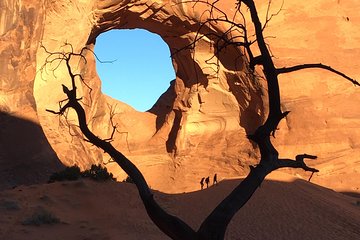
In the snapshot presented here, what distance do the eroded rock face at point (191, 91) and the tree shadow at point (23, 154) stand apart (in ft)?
1.00

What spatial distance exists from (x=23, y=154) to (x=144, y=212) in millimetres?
5841

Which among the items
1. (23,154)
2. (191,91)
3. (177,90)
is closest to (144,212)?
(23,154)

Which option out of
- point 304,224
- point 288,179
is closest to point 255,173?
point 304,224

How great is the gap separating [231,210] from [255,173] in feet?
1.73

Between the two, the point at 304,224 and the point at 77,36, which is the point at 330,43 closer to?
the point at 77,36

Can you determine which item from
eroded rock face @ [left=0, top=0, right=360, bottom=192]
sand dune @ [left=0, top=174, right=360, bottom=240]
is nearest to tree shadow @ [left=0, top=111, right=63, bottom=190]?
eroded rock face @ [left=0, top=0, right=360, bottom=192]

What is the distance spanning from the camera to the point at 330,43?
998 inches

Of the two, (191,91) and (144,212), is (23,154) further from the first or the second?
(191,91)

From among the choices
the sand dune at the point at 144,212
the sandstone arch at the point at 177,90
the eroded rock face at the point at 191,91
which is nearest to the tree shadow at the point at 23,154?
the eroded rock face at the point at 191,91

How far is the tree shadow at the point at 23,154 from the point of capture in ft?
54.9

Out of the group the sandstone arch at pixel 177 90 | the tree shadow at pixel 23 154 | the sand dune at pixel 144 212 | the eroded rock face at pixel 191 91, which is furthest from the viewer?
the sandstone arch at pixel 177 90

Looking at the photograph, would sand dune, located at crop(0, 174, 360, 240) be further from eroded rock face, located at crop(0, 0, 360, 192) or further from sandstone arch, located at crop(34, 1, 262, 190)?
sandstone arch, located at crop(34, 1, 262, 190)

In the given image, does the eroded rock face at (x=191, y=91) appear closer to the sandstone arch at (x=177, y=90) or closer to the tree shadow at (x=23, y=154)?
the sandstone arch at (x=177, y=90)

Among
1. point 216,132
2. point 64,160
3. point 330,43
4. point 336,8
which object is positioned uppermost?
point 336,8
